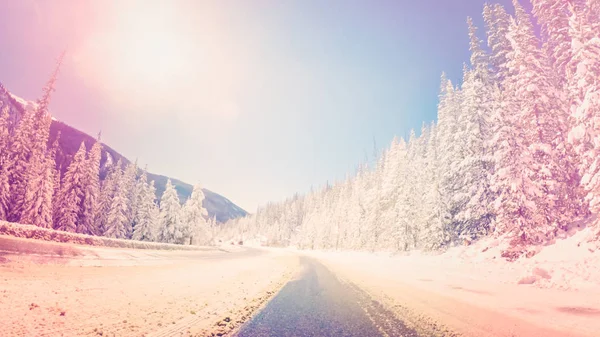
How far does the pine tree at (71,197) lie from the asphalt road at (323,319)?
42.2 metres

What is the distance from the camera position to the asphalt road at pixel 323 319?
5.05 metres

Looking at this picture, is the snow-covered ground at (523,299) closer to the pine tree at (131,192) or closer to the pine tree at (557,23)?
the pine tree at (557,23)

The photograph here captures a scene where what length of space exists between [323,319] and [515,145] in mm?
21778

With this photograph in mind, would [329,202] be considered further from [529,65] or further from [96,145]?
[529,65]

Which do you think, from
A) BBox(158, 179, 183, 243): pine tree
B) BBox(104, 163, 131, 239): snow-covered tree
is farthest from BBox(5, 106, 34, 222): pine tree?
BBox(158, 179, 183, 243): pine tree

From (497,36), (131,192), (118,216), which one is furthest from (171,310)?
(131,192)

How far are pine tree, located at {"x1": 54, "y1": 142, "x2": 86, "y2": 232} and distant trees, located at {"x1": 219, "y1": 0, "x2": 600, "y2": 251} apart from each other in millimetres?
44662

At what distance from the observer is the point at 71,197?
39125 millimetres

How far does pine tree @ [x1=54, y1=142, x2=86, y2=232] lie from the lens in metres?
38.4

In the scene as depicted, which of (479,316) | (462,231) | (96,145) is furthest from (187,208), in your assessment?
(479,316)

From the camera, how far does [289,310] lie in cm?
690

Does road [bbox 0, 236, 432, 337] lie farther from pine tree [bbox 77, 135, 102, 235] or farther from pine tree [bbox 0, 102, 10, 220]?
pine tree [bbox 77, 135, 102, 235]

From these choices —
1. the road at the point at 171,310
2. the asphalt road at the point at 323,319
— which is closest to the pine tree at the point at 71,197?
the road at the point at 171,310

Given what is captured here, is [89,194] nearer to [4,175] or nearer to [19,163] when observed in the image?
[19,163]
